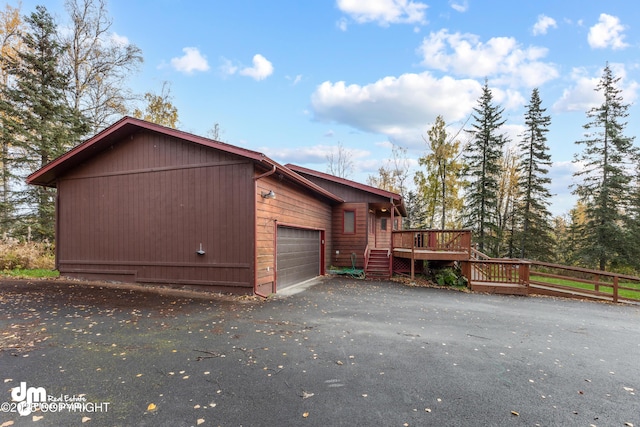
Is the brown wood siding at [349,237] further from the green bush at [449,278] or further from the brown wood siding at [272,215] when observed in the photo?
the green bush at [449,278]

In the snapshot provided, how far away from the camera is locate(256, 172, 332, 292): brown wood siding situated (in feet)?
25.3

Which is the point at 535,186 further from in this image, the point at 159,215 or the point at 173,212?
the point at 159,215

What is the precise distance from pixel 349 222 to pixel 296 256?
15.6ft

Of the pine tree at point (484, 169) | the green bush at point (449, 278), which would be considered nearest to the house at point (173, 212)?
the green bush at point (449, 278)

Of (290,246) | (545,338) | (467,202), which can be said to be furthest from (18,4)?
(467,202)

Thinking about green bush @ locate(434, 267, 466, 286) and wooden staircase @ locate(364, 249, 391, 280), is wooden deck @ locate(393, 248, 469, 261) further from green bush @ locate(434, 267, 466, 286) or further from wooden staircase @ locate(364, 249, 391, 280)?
wooden staircase @ locate(364, 249, 391, 280)

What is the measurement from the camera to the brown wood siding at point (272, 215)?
770cm

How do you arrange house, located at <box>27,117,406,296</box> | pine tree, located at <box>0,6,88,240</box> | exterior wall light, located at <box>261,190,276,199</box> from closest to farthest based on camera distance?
house, located at <box>27,117,406,296</box> → exterior wall light, located at <box>261,190,276,199</box> → pine tree, located at <box>0,6,88,240</box>

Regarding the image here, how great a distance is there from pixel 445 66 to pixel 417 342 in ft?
43.5

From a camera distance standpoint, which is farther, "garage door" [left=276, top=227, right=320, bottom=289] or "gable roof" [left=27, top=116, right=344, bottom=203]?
"garage door" [left=276, top=227, right=320, bottom=289]

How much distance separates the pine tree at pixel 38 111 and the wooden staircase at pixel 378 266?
1440cm

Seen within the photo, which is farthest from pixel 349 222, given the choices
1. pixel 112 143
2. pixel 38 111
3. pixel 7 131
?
pixel 7 131

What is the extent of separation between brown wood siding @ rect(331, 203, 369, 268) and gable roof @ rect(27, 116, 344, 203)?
5146 mm

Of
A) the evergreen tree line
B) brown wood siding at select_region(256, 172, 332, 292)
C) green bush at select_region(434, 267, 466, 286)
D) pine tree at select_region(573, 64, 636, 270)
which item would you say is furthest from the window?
pine tree at select_region(573, 64, 636, 270)
